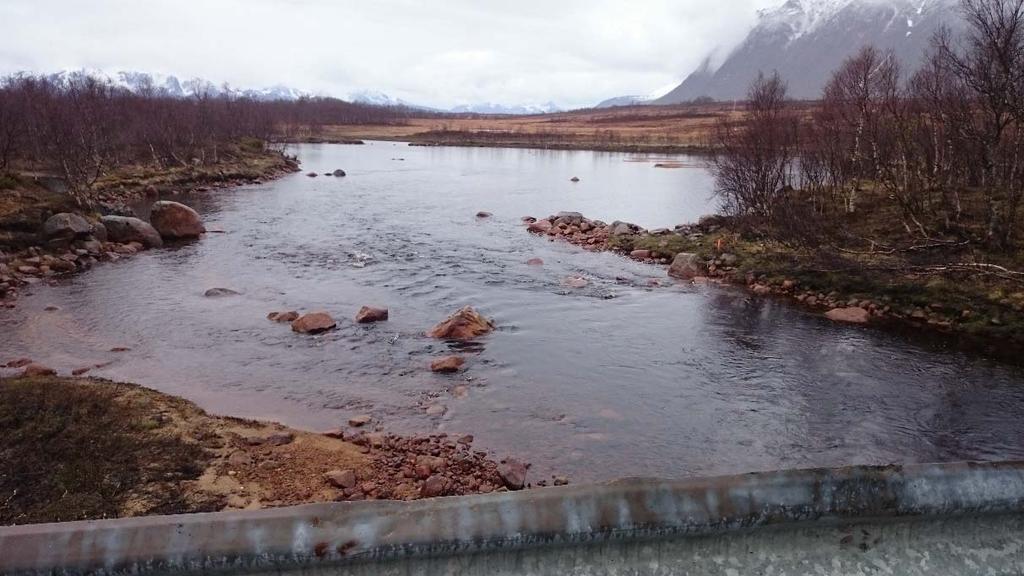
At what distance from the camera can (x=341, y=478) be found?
8.64m

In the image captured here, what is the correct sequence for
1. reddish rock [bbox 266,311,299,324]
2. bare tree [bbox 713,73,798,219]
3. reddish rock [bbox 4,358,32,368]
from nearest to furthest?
1. reddish rock [bbox 4,358,32,368]
2. reddish rock [bbox 266,311,299,324]
3. bare tree [bbox 713,73,798,219]

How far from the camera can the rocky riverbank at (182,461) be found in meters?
7.40

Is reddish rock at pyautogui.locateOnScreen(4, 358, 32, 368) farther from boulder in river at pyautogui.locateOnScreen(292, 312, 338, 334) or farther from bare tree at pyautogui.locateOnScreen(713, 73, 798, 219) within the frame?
bare tree at pyautogui.locateOnScreen(713, 73, 798, 219)

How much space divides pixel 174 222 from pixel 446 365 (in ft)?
65.2

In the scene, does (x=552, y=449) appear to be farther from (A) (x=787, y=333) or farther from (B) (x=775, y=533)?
(A) (x=787, y=333)

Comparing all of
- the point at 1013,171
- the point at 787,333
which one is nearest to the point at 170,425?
the point at 787,333

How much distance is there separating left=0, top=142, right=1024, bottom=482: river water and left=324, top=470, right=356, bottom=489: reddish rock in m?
1.93

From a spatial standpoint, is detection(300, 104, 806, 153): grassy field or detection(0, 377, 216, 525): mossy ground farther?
detection(300, 104, 806, 153): grassy field

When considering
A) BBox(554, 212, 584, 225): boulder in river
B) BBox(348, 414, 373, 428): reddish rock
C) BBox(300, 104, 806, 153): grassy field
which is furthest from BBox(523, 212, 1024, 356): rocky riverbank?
BBox(300, 104, 806, 153): grassy field

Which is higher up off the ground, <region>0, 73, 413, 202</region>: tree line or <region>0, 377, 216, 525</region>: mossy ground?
<region>0, 73, 413, 202</region>: tree line

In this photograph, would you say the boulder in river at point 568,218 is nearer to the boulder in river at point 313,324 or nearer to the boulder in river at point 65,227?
the boulder in river at point 313,324

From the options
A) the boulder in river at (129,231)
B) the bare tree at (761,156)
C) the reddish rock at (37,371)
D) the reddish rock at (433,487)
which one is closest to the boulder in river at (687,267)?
the bare tree at (761,156)

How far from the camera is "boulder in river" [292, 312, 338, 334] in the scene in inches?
623

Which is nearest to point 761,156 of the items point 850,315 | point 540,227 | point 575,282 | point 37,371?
point 540,227
